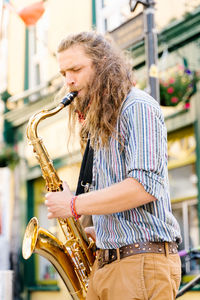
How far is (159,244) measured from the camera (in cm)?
211

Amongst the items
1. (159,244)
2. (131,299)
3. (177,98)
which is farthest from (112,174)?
(177,98)

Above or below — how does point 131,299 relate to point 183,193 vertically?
below

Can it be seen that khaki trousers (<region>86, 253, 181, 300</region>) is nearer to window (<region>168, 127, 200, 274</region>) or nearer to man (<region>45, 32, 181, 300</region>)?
man (<region>45, 32, 181, 300</region>)

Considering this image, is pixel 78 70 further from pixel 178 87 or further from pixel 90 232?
pixel 178 87

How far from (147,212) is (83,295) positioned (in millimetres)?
948

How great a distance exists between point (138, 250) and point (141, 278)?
117mm

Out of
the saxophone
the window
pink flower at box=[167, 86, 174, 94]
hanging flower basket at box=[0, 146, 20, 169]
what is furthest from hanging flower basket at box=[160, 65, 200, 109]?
hanging flower basket at box=[0, 146, 20, 169]

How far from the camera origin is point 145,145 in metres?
2.06

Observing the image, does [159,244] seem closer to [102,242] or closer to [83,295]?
[102,242]

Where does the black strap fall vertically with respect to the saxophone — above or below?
above

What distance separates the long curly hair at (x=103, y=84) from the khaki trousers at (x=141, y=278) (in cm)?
54

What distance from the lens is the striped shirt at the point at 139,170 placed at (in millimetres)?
2051

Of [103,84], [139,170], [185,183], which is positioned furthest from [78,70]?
[185,183]

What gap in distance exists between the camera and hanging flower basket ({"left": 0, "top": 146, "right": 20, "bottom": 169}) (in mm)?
10878
